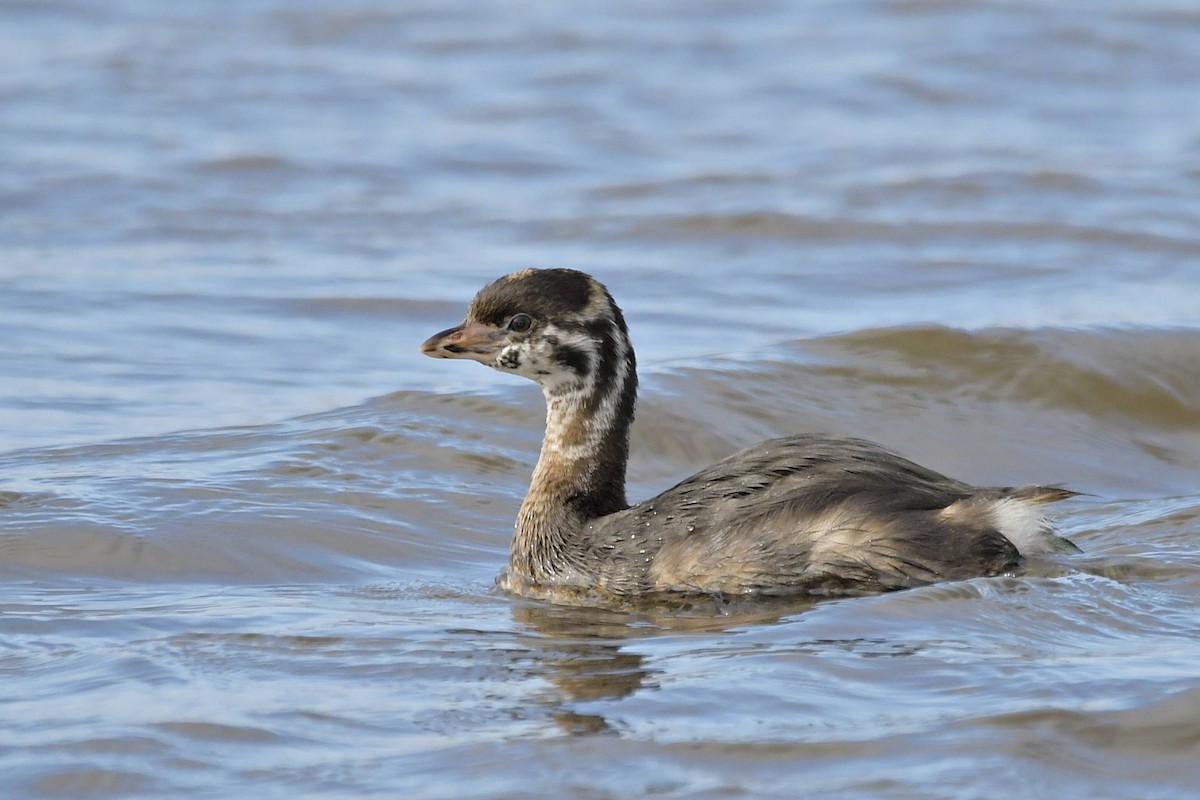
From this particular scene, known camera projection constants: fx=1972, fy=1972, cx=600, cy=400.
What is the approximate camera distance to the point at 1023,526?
6973 millimetres

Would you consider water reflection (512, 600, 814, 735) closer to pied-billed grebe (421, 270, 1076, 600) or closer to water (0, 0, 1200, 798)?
water (0, 0, 1200, 798)

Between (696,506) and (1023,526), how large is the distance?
1180 millimetres

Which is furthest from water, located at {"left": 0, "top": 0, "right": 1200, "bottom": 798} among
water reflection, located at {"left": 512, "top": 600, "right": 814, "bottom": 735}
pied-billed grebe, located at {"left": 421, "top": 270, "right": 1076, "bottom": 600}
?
pied-billed grebe, located at {"left": 421, "top": 270, "right": 1076, "bottom": 600}

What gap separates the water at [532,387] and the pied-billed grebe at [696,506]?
0.23 meters

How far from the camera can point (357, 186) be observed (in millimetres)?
16109

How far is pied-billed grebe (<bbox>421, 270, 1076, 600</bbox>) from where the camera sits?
6941 millimetres

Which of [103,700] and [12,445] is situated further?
[12,445]

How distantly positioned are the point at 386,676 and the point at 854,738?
61.0 inches

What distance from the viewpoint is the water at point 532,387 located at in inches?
221

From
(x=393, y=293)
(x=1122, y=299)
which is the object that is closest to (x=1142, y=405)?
(x=1122, y=299)

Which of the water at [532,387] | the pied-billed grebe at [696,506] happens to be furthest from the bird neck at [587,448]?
the water at [532,387]

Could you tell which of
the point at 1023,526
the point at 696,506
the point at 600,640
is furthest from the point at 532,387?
the point at 1023,526

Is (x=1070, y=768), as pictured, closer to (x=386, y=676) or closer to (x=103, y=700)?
(x=386, y=676)

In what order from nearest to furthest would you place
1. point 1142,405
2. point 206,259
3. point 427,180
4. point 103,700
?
1. point 103,700
2. point 1142,405
3. point 206,259
4. point 427,180
